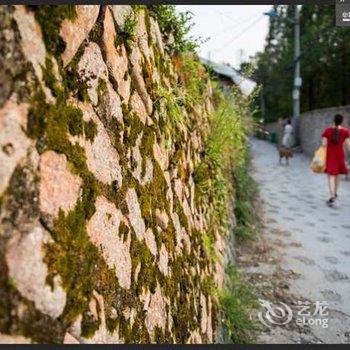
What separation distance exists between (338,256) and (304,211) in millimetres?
2276

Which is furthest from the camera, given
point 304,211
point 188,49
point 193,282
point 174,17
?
point 304,211

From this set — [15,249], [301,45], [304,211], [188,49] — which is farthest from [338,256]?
[301,45]

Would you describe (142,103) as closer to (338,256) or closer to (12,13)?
(12,13)

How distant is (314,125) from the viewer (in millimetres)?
15484

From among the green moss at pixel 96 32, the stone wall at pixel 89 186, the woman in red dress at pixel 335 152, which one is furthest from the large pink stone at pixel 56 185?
the woman in red dress at pixel 335 152

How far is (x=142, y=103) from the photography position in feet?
7.06

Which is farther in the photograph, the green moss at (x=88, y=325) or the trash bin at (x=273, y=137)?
the trash bin at (x=273, y=137)

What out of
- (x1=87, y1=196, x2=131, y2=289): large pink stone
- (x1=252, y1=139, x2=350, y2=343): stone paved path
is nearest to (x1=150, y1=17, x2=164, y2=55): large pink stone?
(x1=87, y1=196, x2=131, y2=289): large pink stone

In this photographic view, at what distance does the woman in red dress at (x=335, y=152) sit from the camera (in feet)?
22.5

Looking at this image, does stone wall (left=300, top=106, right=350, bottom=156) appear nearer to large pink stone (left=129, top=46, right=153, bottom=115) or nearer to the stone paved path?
the stone paved path

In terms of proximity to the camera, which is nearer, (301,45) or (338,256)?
(338,256)

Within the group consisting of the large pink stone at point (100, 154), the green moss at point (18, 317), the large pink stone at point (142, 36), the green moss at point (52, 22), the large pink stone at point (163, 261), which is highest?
the large pink stone at point (142, 36)

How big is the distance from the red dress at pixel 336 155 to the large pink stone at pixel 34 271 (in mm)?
6565

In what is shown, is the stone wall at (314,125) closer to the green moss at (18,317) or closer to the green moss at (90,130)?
the green moss at (90,130)
